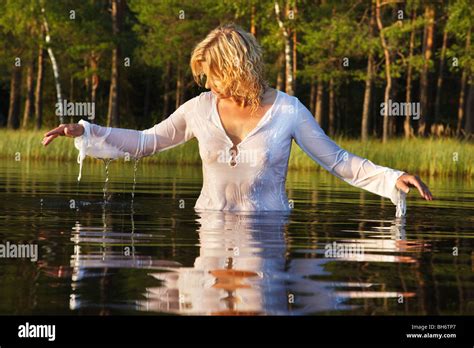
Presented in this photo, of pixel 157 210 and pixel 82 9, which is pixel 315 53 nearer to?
pixel 82 9

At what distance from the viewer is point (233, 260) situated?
742cm

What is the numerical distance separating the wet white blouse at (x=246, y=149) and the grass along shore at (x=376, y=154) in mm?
19256

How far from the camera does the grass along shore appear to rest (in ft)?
95.0

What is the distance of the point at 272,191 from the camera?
9.84 m

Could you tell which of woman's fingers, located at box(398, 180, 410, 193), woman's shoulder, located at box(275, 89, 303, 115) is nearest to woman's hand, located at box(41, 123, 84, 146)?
woman's shoulder, located at box(275, 89, 303, 115)

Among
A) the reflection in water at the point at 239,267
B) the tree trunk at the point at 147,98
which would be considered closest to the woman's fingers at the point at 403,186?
the reflection in water at the point at 239,267

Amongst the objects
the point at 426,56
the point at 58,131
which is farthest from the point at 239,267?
the point at 426,56

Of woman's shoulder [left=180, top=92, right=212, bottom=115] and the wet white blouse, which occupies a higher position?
woman's shoulder [left=180, top=92, right=212, bottom=115]

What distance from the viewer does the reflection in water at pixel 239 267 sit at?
18.5ft

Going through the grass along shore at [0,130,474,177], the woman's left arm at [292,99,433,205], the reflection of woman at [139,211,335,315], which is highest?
the grass along shore at [0,130,474,177]

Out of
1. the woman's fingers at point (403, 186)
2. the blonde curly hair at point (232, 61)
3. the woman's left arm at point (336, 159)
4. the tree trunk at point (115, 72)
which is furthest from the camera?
the tree trunk at point (115, 72)

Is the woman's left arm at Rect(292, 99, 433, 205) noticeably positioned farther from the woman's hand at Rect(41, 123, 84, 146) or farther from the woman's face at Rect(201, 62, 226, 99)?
the woman's hand at Rect(41, 123, 84, 146)

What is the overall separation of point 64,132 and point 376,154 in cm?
2368

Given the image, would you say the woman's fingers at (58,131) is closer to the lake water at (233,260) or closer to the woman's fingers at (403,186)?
the lake water at (233,260)
